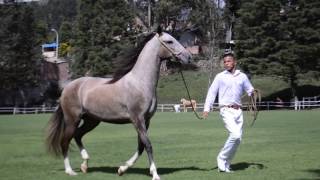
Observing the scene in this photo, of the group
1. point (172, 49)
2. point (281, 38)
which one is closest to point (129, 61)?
point (172, 49)

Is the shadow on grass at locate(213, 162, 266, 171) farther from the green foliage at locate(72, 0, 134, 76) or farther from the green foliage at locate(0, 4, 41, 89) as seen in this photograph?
the green foliage at locate(0, 4, 41, 89)

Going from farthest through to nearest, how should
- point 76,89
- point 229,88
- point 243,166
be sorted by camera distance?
1. point 243,166
2. point 76,89
3. point 229,88

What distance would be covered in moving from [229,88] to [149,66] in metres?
1.61

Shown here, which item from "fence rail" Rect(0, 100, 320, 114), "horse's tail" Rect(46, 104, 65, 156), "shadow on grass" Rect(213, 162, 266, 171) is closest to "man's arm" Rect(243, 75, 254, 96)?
"shadow on grass" Rect(213, 162, 266, 171)

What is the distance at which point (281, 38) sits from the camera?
57.3 metres

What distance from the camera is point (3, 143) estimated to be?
63.0 ft

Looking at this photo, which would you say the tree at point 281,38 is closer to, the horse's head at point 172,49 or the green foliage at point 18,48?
the green foliage at point 18,48

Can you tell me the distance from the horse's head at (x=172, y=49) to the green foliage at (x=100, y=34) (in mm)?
51917

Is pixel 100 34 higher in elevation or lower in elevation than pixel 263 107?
higher

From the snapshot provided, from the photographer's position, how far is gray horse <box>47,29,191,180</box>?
403 inches

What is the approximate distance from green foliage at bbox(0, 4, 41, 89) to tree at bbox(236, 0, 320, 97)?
82.2ft

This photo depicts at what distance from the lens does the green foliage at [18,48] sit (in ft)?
209

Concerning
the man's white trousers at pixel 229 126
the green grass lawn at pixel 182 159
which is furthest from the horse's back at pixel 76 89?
the man's white trousers at pixel 229 126

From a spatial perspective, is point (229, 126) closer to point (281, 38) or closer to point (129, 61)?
point (129, 61)
